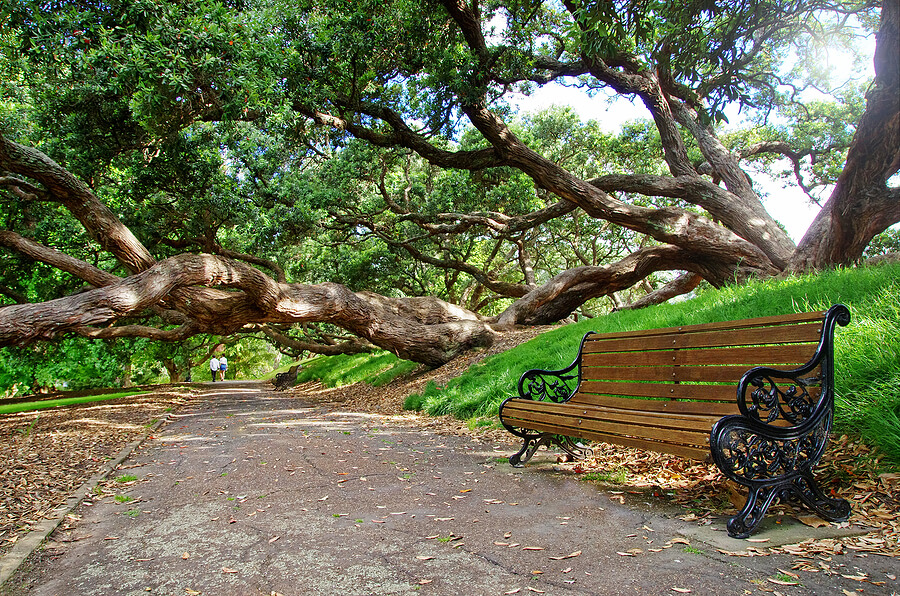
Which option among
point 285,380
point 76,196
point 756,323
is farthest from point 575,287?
point 285,380

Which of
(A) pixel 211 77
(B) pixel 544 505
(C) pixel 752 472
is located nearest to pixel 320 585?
(B) pixel 544 505

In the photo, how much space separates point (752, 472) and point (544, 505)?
1412 millimetres

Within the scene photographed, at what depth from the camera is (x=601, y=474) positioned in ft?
15.0

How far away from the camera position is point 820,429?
3217 millimetres

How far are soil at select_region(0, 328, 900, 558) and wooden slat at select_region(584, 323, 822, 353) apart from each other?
0.99m

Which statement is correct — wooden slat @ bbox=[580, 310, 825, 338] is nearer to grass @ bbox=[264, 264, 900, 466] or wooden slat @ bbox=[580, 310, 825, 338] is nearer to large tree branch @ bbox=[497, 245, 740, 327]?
grass @ bbox=[264, 264, 900, 466]

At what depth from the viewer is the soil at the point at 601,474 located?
3078 millimetres

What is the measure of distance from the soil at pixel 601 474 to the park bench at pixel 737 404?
1.00 feet

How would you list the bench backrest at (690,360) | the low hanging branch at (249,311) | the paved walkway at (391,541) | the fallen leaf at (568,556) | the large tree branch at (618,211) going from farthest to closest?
the large tree branch at (618,211)
the low hanging branch at (249,311)
the bench backrest at (690,360)
the fallen leaf at (568,556)
the paved walkway at (391,541)

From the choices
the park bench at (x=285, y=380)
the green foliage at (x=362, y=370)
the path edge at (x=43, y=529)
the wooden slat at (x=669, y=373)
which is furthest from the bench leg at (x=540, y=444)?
the park bench at (x=285, y=380)

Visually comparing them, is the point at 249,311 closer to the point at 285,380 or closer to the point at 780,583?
the point at 780,583

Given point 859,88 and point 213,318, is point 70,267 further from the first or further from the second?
point 859,88

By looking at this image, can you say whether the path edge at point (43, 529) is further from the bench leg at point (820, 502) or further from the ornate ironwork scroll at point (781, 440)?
the bench leg at point (820, 502)

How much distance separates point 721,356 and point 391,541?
265 centimetres
